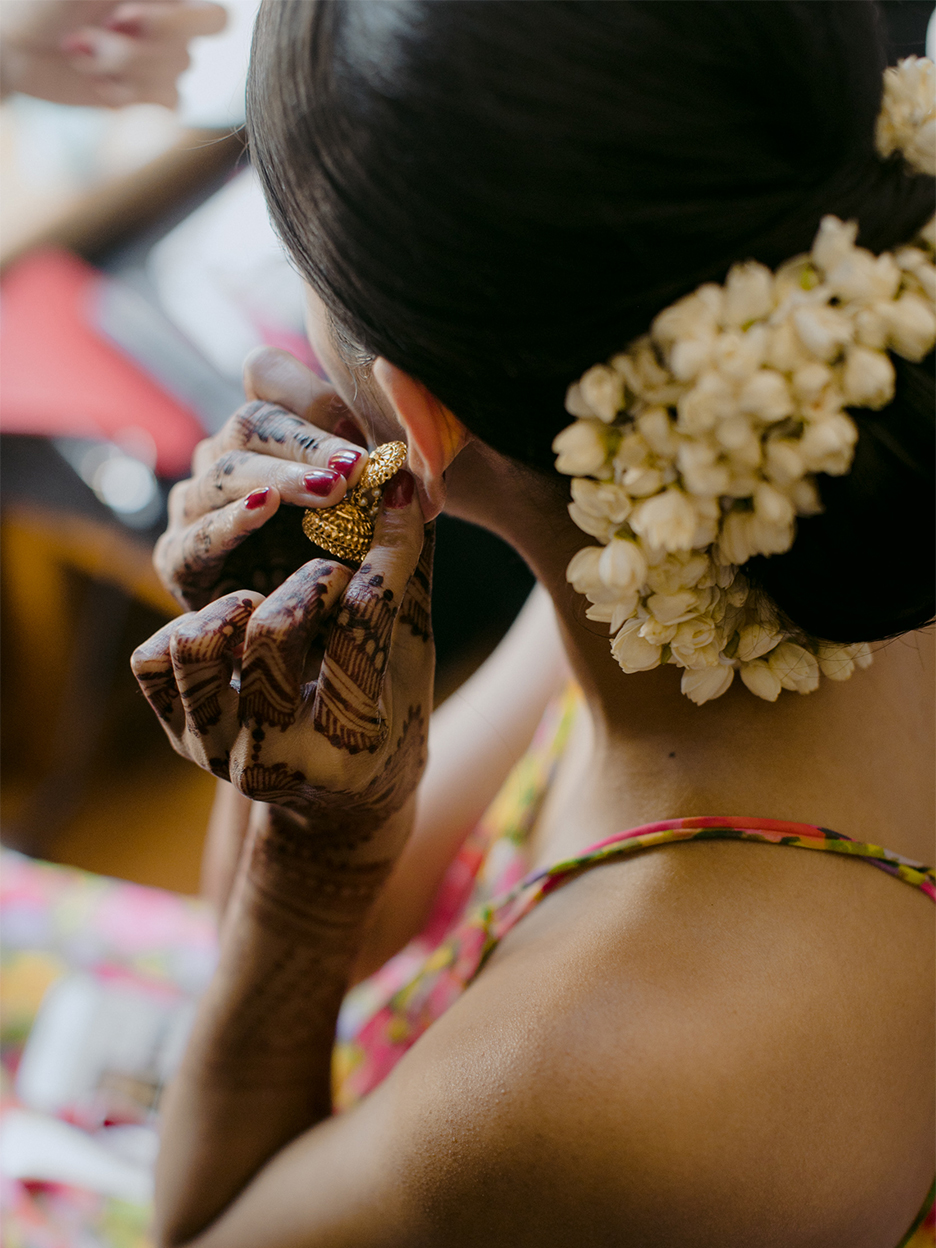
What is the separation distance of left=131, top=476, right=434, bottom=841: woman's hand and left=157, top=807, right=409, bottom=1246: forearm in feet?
0.73

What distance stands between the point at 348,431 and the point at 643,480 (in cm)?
47

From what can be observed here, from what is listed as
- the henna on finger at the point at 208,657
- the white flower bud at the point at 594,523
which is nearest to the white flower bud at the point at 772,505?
the white flower bud at the point at 594,523

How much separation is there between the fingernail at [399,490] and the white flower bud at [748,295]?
34 cm

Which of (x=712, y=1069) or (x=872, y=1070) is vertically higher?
(x=712, y=1069)

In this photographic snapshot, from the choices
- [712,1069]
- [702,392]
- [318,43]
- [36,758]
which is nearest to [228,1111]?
[712,1069]

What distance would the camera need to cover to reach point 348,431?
1006 millimetres

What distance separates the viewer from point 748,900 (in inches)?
31.9

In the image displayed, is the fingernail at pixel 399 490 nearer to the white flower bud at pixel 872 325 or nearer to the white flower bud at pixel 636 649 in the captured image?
the white flower bud at pixel 636 649

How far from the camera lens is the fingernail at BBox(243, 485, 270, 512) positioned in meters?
0.86

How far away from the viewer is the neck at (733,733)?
0.87 metres

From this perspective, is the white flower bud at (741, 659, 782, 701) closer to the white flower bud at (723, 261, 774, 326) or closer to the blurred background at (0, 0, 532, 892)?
the white flower bud at (723, 261, 774, 326)

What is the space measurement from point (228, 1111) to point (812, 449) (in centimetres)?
102

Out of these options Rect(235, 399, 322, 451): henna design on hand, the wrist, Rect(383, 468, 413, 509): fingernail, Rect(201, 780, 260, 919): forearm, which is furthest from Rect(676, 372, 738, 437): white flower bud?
Rect(201, 780, 260, 919): forearm

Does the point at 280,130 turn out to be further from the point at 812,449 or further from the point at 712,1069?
the point at 712,1069
